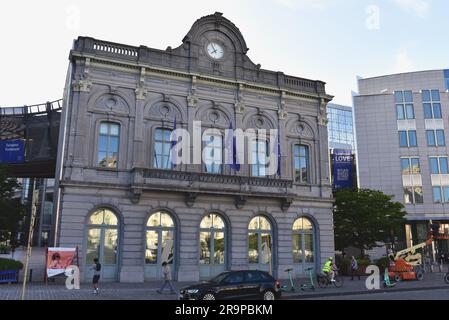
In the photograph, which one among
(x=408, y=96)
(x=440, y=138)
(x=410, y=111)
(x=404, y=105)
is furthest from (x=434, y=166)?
(x=408, y=96)

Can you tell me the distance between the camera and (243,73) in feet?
108

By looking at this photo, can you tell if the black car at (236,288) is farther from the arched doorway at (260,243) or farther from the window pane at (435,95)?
the window pane at (435,95)

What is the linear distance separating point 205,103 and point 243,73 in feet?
14.1

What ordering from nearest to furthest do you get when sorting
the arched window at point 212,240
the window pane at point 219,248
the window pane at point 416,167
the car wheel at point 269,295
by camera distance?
the car wheel at point 269,295 < the arched window at point 212,240 < the window pane at point 219,248 < the window pane at point 416,167

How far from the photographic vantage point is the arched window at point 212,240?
28938mm

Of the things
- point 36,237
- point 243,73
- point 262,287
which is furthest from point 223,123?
point 36,237

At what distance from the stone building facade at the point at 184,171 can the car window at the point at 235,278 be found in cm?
1025

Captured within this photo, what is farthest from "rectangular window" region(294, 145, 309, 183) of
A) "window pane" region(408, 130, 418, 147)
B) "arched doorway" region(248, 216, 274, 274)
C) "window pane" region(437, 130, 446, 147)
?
"window pane" region(437, 130, 446, 147)

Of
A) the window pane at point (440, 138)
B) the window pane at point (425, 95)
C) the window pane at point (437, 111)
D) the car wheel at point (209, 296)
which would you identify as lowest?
the car wheel at point (209, 296)

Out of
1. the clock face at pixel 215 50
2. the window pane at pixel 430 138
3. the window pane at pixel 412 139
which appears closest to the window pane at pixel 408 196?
the window pane at pixel 412 139

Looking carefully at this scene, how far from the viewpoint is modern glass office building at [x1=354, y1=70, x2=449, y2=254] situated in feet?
182

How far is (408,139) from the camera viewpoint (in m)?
57.1

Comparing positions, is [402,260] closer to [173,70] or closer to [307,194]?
[307,194]

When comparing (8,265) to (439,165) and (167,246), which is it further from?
(439,165)
